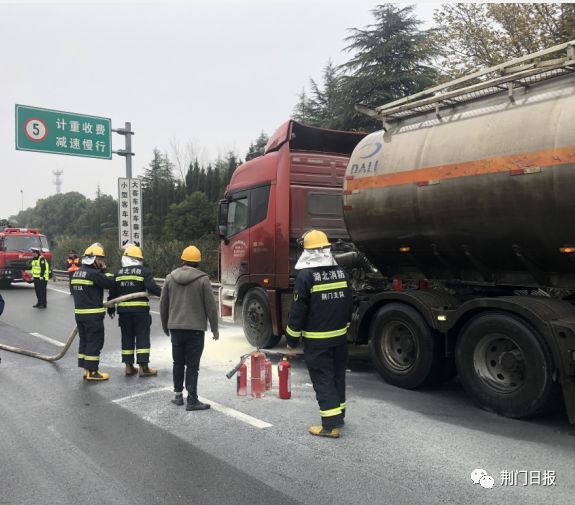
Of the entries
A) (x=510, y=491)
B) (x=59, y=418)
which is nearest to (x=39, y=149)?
(x=59, y=418)

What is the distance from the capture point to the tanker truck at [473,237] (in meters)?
4.58

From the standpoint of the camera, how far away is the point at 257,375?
567cm

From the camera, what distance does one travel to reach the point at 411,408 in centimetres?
525

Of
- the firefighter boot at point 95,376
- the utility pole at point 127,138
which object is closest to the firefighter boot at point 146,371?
the firefighter boot at point 95,376

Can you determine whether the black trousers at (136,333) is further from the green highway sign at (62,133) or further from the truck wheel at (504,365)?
the green highway sign at (62,133)

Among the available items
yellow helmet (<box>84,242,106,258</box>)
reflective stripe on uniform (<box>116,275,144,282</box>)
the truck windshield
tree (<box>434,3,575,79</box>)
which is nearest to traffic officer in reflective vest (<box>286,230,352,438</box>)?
reflective stripe on uniform (<box>116,275,144,282</box>)

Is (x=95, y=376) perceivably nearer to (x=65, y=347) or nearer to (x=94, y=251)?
(x=65, y=347)

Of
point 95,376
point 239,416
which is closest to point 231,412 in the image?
point 239,416

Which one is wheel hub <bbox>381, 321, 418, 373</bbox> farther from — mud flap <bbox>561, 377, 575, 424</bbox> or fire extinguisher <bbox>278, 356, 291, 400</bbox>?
mud flap <bbox>561, 377, 575, 424</bbox>

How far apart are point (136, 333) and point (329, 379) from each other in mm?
3223

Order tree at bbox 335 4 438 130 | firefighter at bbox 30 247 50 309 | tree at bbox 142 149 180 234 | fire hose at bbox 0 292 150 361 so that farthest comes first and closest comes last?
tree at bbox 142 149 180 234
tree at bbox 335 4 438 130
firefighter at bbox 30 247 50 309
fire hose at bbox 0 292 150 361

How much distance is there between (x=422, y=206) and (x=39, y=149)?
14224 mm

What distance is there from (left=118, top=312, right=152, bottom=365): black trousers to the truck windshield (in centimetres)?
1830

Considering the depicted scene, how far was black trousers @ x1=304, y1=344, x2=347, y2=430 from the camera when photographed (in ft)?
14.7
